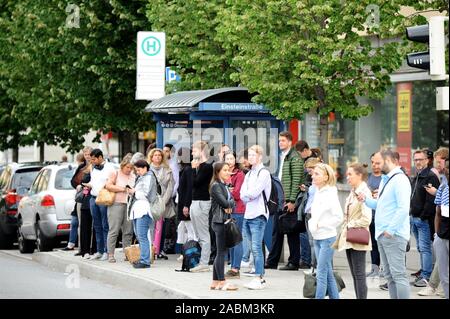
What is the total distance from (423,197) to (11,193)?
12.0 metres

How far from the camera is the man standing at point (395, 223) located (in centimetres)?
1286

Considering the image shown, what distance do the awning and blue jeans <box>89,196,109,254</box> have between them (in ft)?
6.20

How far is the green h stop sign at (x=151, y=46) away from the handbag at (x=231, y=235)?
28.5ft

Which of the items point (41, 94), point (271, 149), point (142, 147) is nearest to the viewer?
point (271, 149)

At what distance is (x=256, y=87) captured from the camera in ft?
69.1

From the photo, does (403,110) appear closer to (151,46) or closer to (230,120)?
(151,46)

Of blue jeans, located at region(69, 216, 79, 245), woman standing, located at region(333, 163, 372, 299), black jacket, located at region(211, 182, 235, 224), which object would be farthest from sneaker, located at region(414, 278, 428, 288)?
blue jeans, located at region(69, 216, 79, 245)

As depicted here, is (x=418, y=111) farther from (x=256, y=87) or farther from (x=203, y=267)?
(x=203, y=267)

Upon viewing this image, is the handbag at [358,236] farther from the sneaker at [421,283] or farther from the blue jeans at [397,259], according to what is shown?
the sneaker at [421,283]

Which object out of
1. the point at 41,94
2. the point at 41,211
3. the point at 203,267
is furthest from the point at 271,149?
the point at 41,94

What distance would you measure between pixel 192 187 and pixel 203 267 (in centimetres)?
115

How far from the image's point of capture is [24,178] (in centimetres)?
2681

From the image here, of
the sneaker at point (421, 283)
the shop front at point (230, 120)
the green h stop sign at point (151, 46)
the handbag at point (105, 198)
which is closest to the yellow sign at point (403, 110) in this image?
the green h stop sign at point (151, 46)
